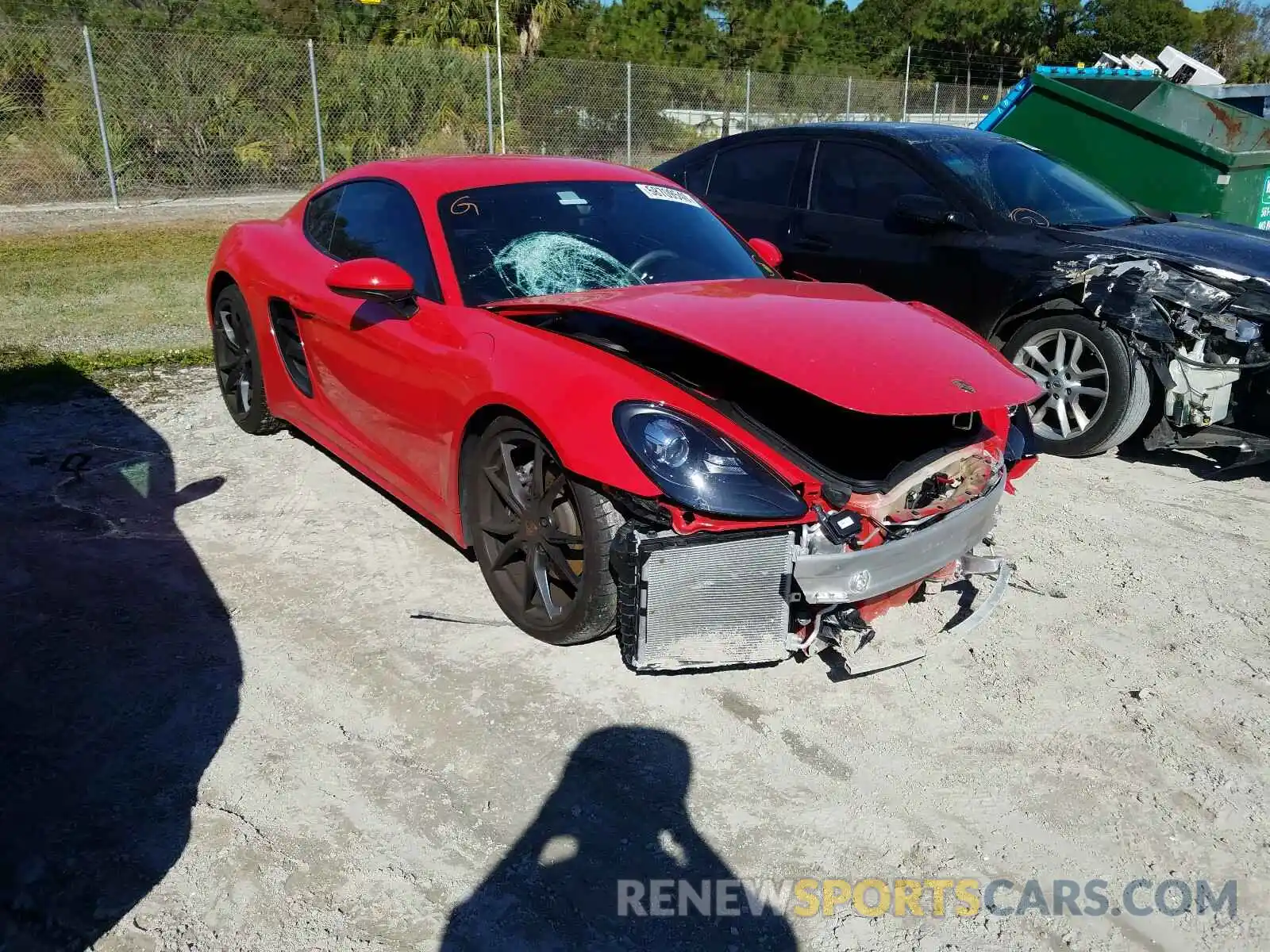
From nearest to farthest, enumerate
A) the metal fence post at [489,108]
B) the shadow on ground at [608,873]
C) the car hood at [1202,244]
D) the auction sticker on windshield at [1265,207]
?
the shadow on ground at [608,873], the car hood at [1202,244], the auction sticker on windshield at [1265,207], the metal fence post at [489,108]

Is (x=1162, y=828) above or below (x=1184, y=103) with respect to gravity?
below

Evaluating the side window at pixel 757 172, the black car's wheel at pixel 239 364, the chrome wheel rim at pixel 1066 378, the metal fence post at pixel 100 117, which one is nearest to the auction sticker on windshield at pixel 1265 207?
the chrome wheel rim at pixel 1066 378

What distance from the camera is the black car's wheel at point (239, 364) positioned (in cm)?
501

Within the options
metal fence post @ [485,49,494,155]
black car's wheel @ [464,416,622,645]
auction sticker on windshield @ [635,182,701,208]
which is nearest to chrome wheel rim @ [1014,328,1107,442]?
auction sticker on windshield @ [635,182,701,208]

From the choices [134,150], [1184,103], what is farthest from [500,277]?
[134,150]

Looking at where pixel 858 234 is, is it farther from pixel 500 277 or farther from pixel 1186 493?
pixel 500 277

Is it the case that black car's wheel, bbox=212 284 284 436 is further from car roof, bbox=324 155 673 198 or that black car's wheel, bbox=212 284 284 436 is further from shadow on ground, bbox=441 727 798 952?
shadow on ground, bbox=441 727 798 952

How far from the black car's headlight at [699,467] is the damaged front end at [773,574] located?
0.07 m

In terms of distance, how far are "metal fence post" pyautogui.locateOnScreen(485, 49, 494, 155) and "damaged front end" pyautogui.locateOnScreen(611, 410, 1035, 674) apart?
1501cm

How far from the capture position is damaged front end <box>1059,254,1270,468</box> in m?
4.66

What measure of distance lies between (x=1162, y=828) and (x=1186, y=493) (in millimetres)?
2753

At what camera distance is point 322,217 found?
4.66 metres

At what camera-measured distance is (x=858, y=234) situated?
19.4 ft

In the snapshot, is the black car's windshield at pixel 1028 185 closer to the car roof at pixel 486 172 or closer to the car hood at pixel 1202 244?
the car hood at pixel 1202 244
